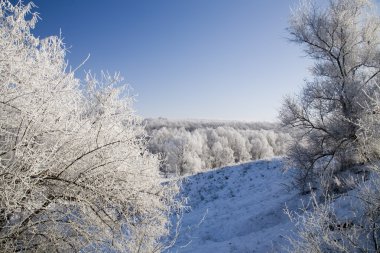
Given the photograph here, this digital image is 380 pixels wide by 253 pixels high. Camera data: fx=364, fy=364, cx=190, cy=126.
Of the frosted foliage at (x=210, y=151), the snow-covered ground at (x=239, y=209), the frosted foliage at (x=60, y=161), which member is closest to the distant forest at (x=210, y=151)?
the frosted foliage at (x=210, y=151)

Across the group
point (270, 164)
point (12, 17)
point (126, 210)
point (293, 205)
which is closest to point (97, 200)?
point (126, 210)

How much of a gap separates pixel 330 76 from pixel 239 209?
8265 mm

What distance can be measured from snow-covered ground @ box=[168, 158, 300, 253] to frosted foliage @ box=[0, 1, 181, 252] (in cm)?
598

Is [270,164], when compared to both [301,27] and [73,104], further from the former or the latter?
[73,104]

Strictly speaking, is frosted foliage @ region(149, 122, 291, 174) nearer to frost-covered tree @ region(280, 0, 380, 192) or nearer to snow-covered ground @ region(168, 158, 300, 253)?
snow-covered ground @ region(168, 158, 300, 253)

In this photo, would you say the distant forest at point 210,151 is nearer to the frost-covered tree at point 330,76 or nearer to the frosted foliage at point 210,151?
Result: the frosted foliage at point 210,151

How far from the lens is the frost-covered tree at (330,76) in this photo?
16594mm

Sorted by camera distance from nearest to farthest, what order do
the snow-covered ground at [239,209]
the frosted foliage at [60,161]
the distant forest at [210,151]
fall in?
the frosted foliage at [60,161] → the snow-covered ground at [239,209] → the distant forest at [210,151]

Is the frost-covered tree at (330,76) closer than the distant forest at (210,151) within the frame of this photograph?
Yes

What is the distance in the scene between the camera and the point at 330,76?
1786 cm

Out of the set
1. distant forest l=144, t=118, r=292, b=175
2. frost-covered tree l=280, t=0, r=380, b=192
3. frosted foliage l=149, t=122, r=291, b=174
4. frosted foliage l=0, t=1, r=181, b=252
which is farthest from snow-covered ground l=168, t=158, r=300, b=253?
frosted foliage l=149, t=122, r=291, b=174

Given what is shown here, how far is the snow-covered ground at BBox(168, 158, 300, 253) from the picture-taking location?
15.4 metres

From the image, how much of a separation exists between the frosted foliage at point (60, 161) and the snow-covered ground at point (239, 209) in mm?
5980

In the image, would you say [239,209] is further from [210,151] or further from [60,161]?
[210,151]
